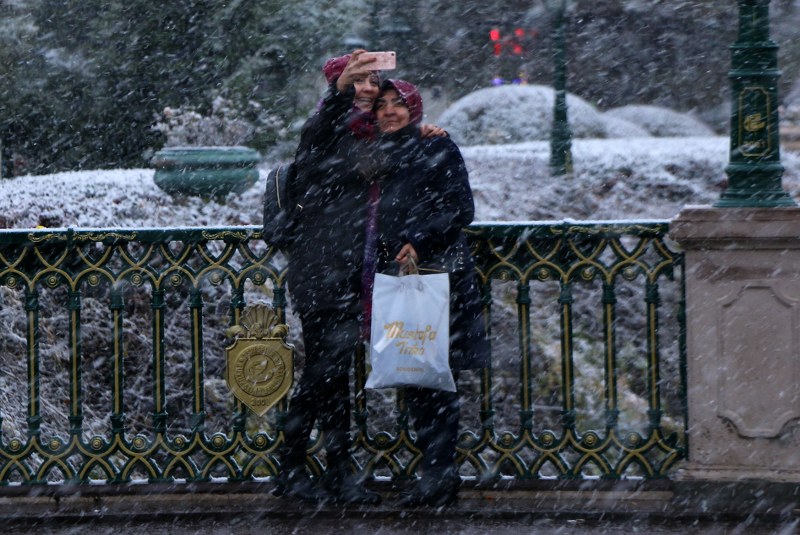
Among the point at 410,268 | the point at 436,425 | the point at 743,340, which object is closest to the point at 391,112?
the point at 410,268

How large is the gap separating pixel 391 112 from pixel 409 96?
0.11 m

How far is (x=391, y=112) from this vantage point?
18.6 ft

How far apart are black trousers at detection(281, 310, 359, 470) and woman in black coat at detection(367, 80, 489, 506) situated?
320 millimetres

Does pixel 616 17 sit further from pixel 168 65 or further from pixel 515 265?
pixel 515 265

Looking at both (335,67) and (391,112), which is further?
(391,112)

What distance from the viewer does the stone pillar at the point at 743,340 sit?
225 inches

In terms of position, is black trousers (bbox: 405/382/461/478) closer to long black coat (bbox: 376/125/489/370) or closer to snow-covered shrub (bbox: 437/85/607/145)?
long black coat (bbox: 376/125/489/370)

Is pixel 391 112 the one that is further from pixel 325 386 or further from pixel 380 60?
pixel 325 386

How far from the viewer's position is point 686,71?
27484mm

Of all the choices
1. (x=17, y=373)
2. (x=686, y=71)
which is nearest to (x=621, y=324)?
(x=17, y=373)

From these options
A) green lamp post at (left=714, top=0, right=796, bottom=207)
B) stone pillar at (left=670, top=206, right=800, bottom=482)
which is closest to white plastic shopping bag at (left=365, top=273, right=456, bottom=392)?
stone pillar at (left=670, top=206, right=800, bottom=482)

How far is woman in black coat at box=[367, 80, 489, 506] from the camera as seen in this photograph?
5609 millimetres

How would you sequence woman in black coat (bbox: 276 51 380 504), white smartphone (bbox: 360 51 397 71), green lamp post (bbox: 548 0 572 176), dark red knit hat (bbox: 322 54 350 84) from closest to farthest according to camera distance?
white smartphone (bbox: 360 51 397 71) → dark red knit hat (bbox: 322 54 350 84) → woman in black coat (bbox: 276 51 380 504) → green lamp post (bbox: 548 0 572 176)

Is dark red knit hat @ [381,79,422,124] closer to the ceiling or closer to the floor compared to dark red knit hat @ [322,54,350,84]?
closer to the floor
